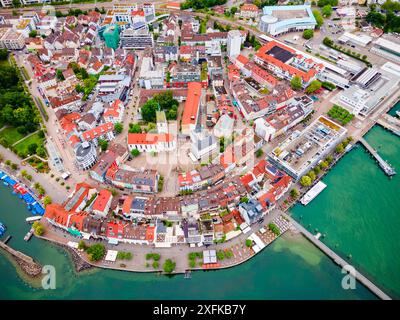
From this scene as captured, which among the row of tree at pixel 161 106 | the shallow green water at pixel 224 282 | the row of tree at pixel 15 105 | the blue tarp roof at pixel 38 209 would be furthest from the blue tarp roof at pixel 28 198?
the row of tree at pixel 161 106

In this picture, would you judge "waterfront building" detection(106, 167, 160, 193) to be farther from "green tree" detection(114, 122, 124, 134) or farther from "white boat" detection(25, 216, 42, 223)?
"white boat" detection(25, 216, 42, 223)

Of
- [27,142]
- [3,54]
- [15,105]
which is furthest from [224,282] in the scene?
[3,54]

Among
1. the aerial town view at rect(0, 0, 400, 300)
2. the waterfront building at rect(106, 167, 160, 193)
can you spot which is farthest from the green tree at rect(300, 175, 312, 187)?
the waterfront building at rect(106, 167, 160, 193)

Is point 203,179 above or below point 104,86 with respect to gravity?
below

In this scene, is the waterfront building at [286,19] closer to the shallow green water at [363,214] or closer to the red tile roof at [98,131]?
the shallow green water at [363,214]

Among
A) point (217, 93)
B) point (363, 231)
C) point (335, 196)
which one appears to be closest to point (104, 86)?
point (217, 93)

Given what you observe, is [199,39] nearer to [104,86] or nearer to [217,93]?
[217,93]

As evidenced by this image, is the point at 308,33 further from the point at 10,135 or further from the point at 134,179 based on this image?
the point at 10,135
